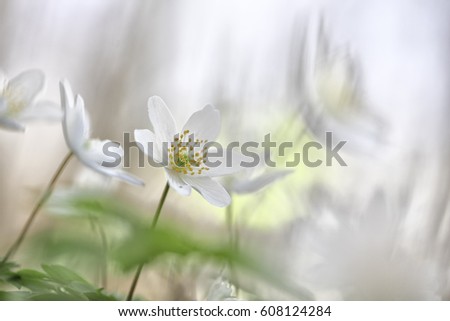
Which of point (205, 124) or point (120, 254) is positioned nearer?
point (120, 254)

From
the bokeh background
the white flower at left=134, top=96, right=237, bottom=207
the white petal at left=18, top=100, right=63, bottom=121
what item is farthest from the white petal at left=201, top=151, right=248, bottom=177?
the bokeh background

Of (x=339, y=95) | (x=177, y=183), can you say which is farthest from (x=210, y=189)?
(x=339, y=95)

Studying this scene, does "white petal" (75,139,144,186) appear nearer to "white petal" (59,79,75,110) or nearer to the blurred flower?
"white petal" (59,79,75,110)

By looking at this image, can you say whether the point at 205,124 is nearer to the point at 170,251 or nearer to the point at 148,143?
the point at 148,143

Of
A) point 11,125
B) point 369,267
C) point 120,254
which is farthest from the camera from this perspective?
point 369,267

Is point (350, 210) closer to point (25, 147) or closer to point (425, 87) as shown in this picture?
point (425, 87)
